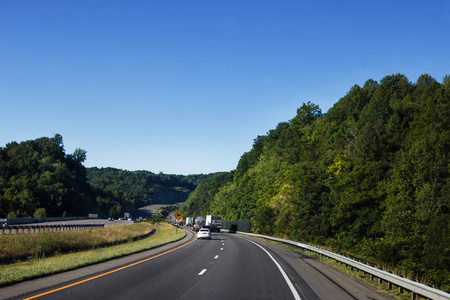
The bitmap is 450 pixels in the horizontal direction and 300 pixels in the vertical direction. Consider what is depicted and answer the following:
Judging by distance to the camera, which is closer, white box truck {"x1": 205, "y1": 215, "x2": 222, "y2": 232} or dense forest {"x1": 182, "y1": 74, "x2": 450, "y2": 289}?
dense forest {"x1": 182, "y1": 74, "x2": 450, "y2": 289}

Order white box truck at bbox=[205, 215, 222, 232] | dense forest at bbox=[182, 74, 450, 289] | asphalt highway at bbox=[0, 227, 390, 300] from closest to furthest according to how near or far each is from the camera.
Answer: asphalt highway at bbox=[0, 227, 390, 300] → dense forest at bbox=[182, 74, 450, 289] → white box truck at bbox=[205, 215, 222, 232]

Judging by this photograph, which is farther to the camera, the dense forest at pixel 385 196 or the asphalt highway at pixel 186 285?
the dense forest at pixel 385 196

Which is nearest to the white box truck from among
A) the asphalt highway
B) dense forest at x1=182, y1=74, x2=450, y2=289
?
dense forest at x1=182, y1=74, x2=450, y2=289

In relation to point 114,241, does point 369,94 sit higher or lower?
higher

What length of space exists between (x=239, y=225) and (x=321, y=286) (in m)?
69.1

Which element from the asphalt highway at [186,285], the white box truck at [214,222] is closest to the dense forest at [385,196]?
the white box truck at [214,222]

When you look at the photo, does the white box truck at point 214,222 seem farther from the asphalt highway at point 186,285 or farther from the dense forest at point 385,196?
the asphalt highway at point 186,285

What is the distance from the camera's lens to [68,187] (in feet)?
496

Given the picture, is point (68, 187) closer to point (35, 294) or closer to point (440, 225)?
point (440, 225)

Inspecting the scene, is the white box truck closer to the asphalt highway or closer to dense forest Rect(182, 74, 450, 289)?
dense forest Rect(182, 74, 450, 289)

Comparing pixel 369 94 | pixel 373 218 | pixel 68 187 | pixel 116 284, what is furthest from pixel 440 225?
pixel 68 187

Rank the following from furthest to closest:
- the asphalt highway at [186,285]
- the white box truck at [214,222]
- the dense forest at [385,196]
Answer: the white box truck at [214,222]
the dense forest at [385,196]
the asphalt highway at [186,285]

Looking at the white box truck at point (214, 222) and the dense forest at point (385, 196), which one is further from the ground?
the dense forest at point (385, 196)

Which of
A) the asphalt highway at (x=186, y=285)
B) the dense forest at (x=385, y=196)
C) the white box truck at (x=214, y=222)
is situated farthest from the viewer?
the white box truck at (x=214, y=222)
